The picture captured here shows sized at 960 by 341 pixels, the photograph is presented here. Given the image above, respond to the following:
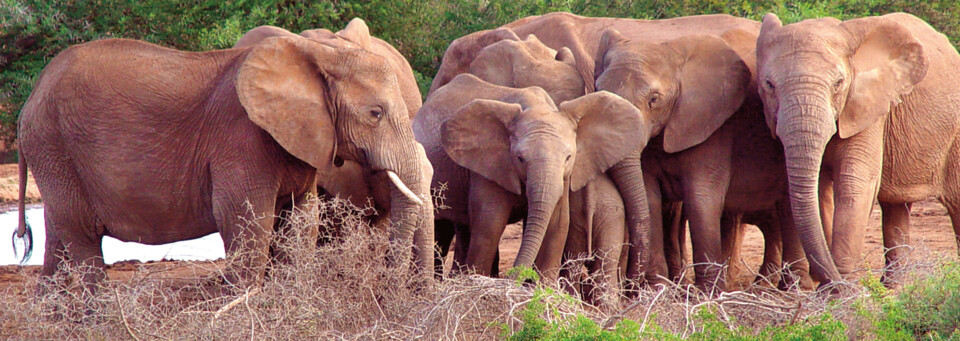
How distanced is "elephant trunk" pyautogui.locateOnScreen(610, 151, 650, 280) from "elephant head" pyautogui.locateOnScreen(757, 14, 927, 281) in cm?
80

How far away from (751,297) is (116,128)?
3144mm

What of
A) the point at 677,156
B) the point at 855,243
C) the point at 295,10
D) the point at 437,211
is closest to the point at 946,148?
the point at 855,243

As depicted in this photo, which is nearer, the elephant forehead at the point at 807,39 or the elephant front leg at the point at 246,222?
the elephant front leg at the point at 246,222

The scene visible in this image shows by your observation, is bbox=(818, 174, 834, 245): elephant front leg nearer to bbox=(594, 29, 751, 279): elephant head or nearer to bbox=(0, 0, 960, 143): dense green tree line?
bbox=(594, 29, 751, 279): elephant head

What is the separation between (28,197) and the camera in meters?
14.3

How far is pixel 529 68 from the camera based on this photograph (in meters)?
7.95

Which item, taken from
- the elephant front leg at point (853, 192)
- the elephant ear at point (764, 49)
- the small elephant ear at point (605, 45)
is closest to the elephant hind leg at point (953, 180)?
the elephant front leg at point (853, 192)

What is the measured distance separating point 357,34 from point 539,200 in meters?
1.68

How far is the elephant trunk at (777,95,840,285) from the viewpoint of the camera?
691cm

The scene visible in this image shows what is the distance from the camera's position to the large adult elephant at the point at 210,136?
620 centimetres

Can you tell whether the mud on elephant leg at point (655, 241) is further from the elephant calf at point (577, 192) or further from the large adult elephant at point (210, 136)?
the large adult elephant at point (210, 136)

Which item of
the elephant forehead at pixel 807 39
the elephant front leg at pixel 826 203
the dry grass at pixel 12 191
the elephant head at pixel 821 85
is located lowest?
the dry grass at pixel 12 191

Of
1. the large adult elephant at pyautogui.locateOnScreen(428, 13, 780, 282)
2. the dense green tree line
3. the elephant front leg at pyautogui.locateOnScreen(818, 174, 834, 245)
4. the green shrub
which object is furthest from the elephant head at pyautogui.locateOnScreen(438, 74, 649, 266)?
the dense green tree line

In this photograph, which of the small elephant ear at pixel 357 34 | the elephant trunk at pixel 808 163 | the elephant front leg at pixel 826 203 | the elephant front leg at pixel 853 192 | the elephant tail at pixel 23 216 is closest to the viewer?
the elephant trunk at pixel 808 163
